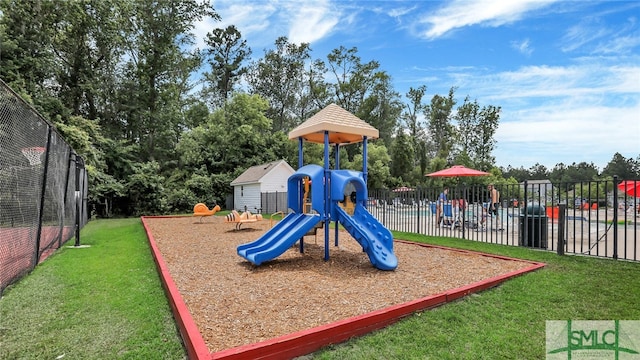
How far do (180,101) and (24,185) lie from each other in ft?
98.0

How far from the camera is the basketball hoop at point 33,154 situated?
5.95 m

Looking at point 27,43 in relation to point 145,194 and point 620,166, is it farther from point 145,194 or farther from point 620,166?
point 620,166

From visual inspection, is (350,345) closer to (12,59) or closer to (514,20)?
(514,20)

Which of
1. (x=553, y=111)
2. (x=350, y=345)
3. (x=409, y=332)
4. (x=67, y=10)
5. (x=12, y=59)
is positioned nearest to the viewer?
(x=350, y=345)

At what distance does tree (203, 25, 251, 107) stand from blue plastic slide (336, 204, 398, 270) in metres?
35.4

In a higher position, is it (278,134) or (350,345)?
(278,134)

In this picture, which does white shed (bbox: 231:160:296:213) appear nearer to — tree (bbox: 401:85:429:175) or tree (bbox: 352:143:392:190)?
Result: tree (bbox: 352:143:392:190)

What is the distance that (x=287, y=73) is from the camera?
42.8 metres

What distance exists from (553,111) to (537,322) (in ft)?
52.1

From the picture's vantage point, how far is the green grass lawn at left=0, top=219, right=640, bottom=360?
3.29 m

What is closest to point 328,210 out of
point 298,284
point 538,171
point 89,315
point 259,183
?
point 298,284

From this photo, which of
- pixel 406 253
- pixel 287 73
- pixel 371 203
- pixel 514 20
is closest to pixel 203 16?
pixel 287 73

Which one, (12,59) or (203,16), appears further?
(203,16)

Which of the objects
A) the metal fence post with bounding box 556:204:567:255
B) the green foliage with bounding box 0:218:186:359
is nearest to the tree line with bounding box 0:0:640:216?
the green foliage with bounding box 0:218:186:359
